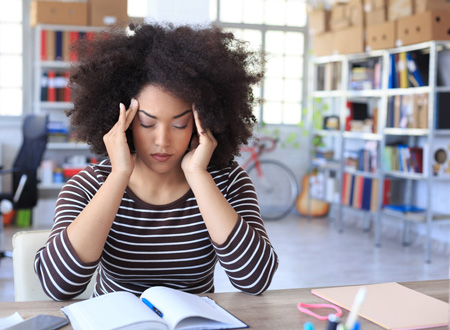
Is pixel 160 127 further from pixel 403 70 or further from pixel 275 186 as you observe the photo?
→ pixel 275 186

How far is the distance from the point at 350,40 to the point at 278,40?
121 cm

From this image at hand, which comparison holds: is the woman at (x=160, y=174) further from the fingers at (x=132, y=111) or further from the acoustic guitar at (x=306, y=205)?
the acoustic guitar at (x=306, y=205)

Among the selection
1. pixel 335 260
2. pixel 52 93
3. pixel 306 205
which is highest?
pixel 52 93

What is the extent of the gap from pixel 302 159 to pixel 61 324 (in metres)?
5.58

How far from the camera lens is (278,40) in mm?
6414

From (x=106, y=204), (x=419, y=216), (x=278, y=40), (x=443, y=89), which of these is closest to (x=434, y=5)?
(x=443, y=89)

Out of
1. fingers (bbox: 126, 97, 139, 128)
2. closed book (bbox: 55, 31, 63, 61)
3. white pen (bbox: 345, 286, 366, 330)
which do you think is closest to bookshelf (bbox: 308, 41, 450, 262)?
closed book (bbox: 55, 31, 63, 61)

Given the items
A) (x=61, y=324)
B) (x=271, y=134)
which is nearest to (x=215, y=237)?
(x=61, y=324)

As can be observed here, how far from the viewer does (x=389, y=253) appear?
4574 millimetres

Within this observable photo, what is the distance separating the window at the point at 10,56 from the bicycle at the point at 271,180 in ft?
7.86

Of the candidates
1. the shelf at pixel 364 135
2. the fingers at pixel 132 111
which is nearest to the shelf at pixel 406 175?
the shelf at pixel 364 135

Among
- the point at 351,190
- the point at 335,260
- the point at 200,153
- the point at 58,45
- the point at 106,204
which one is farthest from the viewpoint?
the point at 351,190

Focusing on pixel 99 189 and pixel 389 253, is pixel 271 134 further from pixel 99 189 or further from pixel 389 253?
pixel 99 189

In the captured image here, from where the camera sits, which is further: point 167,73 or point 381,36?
point 381,36
